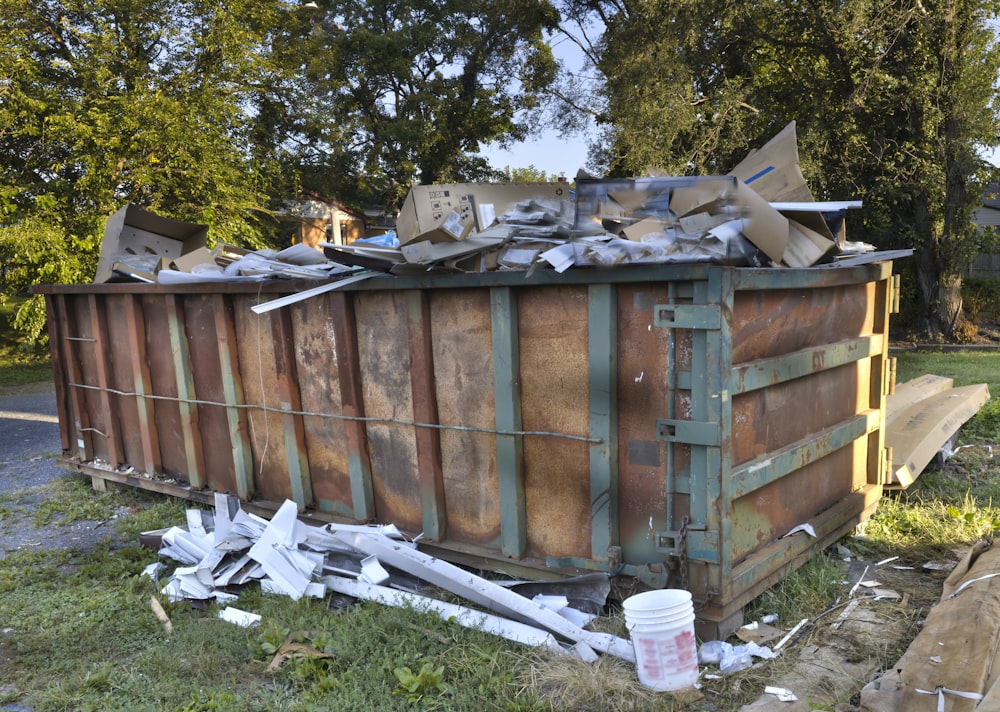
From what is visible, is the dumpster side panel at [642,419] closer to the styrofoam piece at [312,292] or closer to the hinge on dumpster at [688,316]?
the hinge on dumpster at [688,316]

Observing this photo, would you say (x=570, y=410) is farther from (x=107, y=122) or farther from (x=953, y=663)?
(x=107, y=122)

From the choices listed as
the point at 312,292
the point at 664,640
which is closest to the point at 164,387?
the point at 312,292

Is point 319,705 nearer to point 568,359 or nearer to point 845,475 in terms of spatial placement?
point 568,359

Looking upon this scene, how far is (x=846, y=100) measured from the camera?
1418cm

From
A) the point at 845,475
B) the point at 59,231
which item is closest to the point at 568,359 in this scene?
the point at 845,475

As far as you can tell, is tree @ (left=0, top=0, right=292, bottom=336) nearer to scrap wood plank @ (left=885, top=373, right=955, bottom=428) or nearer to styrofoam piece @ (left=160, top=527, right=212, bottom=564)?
styrofoam piece @ (left=160, top=527, right=212, bottom=564)

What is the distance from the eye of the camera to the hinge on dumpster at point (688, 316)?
9.91ft

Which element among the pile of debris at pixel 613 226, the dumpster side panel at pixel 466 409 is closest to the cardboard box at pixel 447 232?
the pile of debris at pixel 613 226

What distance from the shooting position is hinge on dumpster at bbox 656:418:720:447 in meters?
3.07

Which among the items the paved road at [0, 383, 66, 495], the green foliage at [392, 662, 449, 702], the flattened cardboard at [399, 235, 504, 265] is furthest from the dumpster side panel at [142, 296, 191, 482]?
the green foliage at [392, 662, 449, 702]

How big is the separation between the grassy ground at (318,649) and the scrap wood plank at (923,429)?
0.27 metres

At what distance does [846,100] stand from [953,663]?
1375 cm

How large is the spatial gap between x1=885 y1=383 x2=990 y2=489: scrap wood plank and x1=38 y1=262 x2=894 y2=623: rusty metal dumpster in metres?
0.28

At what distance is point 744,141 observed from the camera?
15.2 m
